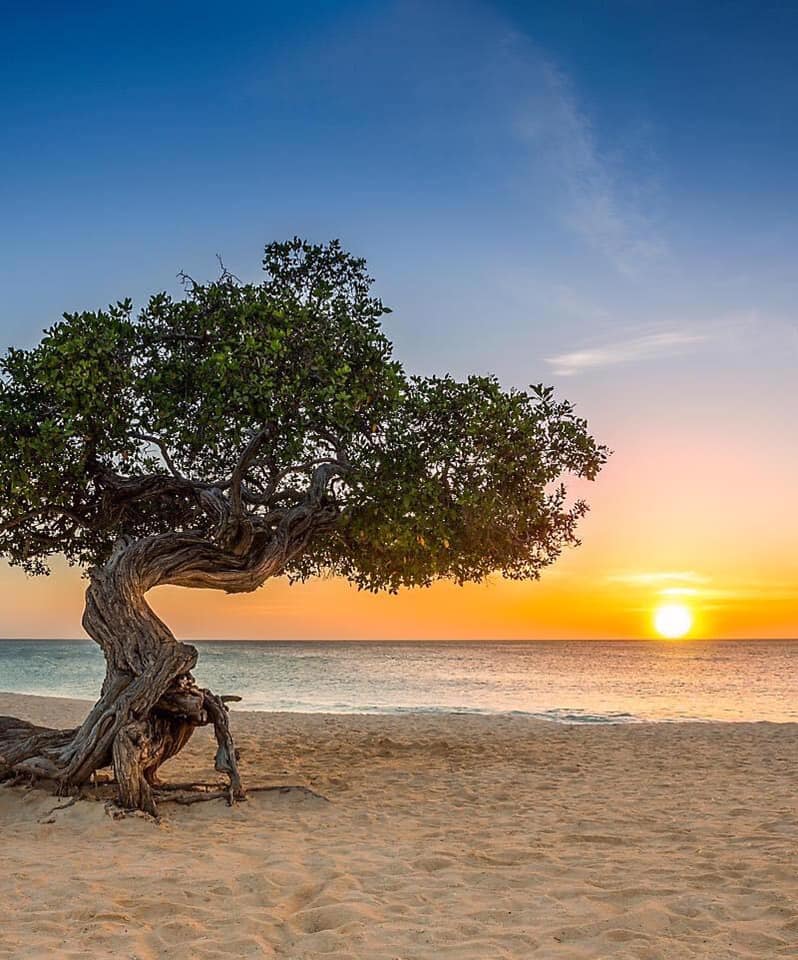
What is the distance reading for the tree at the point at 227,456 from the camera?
1138 centimetres

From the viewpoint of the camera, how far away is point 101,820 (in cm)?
1023

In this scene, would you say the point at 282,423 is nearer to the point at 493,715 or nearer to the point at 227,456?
the point at 227,456

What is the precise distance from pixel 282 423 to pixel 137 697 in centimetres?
403

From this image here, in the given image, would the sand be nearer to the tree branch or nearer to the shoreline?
the tree branch

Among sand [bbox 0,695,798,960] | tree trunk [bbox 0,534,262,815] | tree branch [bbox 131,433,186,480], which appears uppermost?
tree branch [bbox 131,433,186,480]

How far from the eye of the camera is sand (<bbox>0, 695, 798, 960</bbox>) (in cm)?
634

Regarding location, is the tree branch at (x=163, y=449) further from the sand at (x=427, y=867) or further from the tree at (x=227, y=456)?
the sand at (x=427, y=867)

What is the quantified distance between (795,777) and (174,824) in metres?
9.58

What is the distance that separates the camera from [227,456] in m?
14.1

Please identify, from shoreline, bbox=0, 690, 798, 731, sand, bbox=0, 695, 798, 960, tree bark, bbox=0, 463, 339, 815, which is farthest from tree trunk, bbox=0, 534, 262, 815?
shoreline, bbox=0, 690, 798, 731

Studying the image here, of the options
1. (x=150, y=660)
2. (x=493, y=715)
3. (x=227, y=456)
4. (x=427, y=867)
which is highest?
(x=227, y=456)

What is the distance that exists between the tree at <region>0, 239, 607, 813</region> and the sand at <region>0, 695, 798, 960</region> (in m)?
1.30

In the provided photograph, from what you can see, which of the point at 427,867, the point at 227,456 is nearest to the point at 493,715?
the point at 227,456

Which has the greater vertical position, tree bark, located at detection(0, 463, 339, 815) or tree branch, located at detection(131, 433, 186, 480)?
tree branch, located at detection(131, 433, 186, 480)
